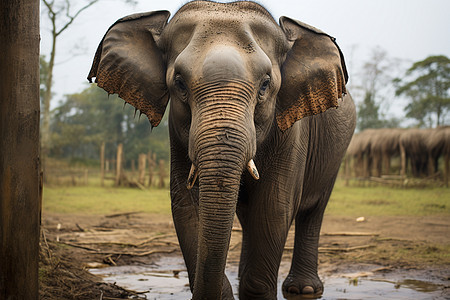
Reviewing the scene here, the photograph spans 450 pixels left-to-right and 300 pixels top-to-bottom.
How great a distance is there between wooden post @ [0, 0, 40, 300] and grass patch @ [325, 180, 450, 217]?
1209cm

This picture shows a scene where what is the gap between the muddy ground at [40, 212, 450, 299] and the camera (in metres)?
5.51

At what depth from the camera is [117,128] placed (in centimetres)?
3978

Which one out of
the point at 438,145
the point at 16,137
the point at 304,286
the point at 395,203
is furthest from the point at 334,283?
the point at 438,145

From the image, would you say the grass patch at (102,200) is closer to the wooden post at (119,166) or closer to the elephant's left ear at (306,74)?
the wooden post at (119,166)

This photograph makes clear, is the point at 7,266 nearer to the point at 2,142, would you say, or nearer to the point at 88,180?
the point at 2,142

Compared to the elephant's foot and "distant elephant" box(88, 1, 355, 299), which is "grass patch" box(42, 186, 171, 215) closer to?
the elephant's foot

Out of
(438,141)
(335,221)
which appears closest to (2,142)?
(335,221)

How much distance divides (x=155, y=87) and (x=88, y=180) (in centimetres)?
2241

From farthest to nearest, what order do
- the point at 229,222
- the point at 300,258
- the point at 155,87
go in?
the point at 300,258 → the point at 155,87 → the point at 229,222

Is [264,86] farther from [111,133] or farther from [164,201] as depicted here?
[111,133]

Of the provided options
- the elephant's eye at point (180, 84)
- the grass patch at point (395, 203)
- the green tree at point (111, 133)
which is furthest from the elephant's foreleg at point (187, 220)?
the green tree at point (111, 133)

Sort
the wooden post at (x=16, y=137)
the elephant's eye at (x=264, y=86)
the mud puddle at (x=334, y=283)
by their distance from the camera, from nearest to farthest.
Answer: the wooden post at (x=16, y=137), the elephant's eye at (x=264, y=86), the mud puddle at (x=334, y=283)

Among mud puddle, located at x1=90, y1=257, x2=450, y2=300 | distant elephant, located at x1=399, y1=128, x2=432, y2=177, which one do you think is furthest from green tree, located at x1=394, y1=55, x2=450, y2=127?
mud puddle, located at x1=90, y1=257, x2=450, y2=300

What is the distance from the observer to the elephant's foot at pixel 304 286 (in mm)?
6071
